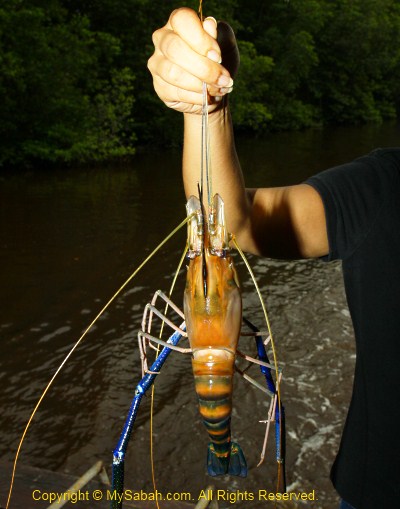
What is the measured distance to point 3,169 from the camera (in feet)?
58.1

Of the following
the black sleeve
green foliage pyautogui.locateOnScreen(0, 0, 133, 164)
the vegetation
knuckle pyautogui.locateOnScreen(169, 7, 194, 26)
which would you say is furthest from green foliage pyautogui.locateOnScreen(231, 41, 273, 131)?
knuckle pyautogui.locateOnScreen(169, 7, 194, 26)

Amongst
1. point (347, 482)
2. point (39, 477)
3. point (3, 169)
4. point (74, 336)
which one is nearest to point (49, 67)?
point (3, 169)

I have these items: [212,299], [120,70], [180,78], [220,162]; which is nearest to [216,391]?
[212,299]

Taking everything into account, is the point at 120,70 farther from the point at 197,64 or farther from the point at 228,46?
the point at 197,64

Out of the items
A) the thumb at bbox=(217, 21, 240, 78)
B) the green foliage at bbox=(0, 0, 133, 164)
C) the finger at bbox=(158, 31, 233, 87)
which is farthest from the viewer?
the green foliage at bbox=(0, 0, 133, 164)

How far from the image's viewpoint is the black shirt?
1.79 meters

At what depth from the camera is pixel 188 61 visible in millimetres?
1209

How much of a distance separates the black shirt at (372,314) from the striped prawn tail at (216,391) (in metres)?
0.60

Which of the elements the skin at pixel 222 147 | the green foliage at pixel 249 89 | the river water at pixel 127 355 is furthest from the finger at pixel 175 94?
the green foliage at pixel 249 89

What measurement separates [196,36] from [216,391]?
88 centimetres

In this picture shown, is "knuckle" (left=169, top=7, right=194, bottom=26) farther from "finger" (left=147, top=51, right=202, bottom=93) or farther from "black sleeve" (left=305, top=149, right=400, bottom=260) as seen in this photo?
"black sleeve" (left=305, top=149, right=400, bottom=260)

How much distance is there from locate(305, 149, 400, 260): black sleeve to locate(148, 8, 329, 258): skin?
5 centimetres

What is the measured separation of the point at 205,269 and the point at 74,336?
5.99m

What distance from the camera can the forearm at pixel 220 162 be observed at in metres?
1.52
